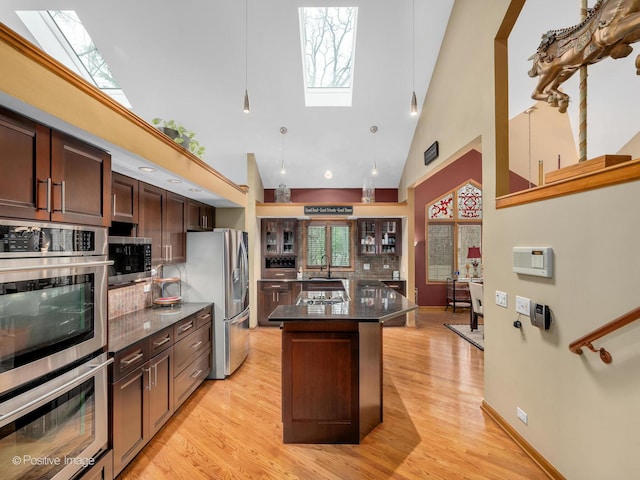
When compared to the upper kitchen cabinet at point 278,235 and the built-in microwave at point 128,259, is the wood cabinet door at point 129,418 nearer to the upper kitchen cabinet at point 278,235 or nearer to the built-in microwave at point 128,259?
the built-in microwave at point 128,259

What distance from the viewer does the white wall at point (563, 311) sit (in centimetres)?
161

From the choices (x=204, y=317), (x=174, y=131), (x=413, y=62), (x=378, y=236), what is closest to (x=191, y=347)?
(x=204, y=317)

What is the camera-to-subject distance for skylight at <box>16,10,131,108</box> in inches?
150

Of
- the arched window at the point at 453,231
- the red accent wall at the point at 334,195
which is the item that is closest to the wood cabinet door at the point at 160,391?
the red accent wall at the point at 334,195

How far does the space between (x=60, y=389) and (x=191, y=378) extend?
5.51 feet

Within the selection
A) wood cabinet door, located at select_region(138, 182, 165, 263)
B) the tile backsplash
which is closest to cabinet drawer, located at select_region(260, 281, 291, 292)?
the tile backsplash

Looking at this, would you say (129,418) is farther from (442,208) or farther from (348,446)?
(442,208)

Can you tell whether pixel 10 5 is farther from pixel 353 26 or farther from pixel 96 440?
pixel 96 440

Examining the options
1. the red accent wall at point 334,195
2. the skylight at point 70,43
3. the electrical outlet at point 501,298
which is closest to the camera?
the electrical outlet at point 501,298

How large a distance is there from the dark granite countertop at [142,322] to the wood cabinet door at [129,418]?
232mm

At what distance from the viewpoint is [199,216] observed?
14.0 ft

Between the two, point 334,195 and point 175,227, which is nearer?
point 175,227

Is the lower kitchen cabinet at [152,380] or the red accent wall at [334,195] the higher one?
the red accent wall at [334,195]

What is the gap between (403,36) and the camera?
386 cm
